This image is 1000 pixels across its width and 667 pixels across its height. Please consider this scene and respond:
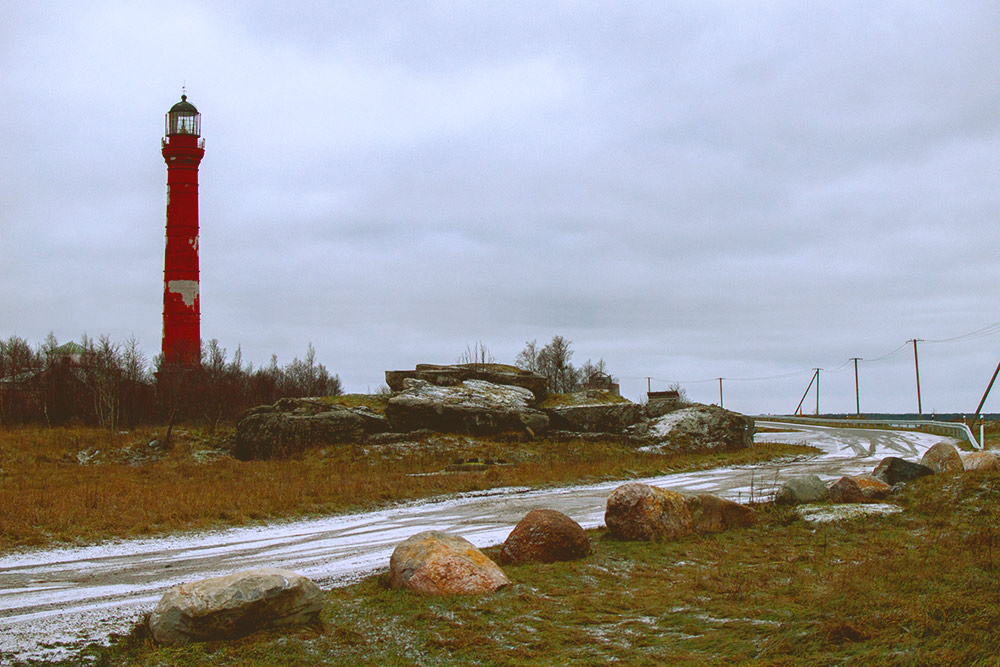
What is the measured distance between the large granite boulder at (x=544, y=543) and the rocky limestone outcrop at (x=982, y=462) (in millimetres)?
9222

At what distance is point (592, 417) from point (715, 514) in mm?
18655

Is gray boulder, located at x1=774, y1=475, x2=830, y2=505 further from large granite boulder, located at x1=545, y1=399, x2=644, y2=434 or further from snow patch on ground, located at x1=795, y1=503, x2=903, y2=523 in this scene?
large granite boulder, located at x1=545, y1=399, x2=644, y2=434

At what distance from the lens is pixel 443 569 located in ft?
27.6

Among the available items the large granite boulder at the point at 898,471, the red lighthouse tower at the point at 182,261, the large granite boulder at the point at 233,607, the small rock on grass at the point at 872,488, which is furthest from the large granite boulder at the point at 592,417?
the large granite boulder at the point at 233,607

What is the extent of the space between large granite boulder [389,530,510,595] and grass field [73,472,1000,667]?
6.9 inches

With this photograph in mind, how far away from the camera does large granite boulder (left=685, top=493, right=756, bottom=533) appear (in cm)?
1212

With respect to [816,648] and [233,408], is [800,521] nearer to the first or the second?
[816,648]

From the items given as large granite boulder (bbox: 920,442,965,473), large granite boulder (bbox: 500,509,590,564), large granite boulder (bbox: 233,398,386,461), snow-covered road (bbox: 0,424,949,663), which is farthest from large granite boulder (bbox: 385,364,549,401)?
large granite boulder (bbox: 500,509,590,564)

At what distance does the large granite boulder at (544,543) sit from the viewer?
32.9 ft

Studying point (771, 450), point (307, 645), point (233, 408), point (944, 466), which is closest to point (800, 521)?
point (944, 466)

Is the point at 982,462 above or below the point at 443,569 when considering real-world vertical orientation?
above

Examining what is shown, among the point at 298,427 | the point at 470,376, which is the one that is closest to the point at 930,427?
the point at 470,376

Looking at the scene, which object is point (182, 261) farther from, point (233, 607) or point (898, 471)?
point (233, 607)

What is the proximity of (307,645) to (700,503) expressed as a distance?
22.6ft
